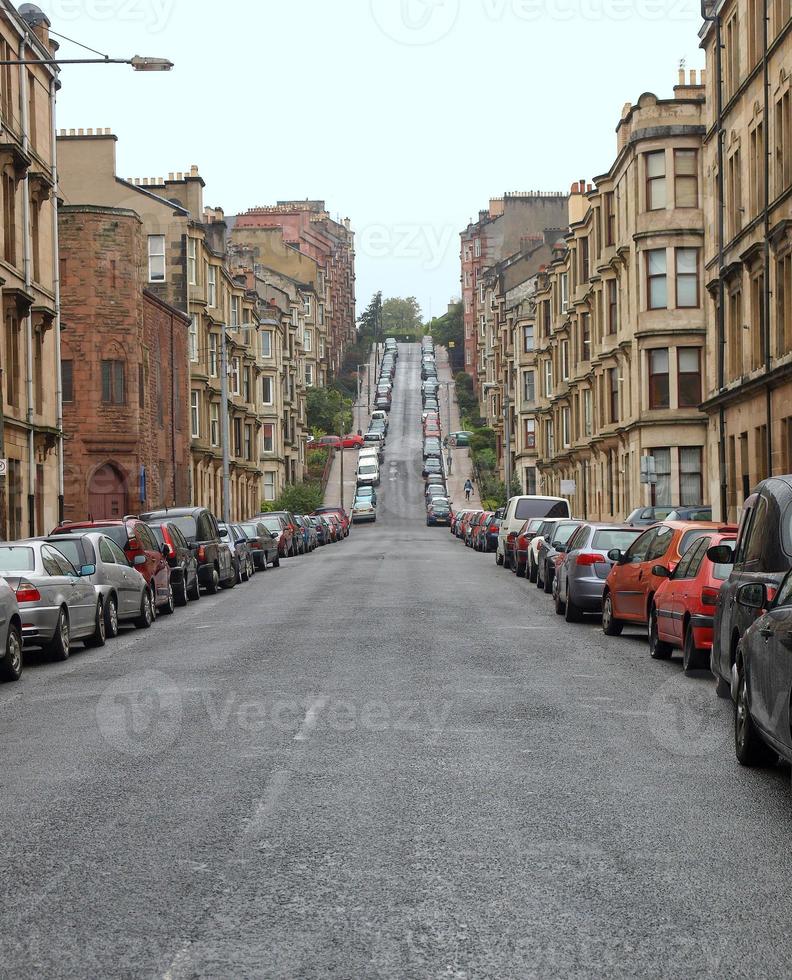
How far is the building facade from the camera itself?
34188mm

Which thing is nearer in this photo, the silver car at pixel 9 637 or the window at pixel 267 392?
the silver car at pixel 9 637

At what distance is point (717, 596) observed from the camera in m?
14.1

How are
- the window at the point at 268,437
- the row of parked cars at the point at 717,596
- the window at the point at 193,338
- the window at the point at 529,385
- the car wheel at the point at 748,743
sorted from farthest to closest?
the window at the point at 268,437 → the window at the point at 529,385 → the window at the point at 193,338 → the car wheel at the point at 748,743 → the row of parked cars at the point at 717,596

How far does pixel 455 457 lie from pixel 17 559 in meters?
104

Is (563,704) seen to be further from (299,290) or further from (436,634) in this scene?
(299,290)

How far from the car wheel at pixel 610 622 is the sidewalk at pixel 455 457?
71.4 metres

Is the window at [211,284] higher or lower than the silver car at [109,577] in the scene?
higher

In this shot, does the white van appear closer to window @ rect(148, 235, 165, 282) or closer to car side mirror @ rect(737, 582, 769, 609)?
window @ rect(148, 235, 165, 282)

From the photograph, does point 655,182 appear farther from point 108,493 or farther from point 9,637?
point 9,637

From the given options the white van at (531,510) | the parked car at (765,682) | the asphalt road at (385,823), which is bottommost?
the asphalt road at (385,823)

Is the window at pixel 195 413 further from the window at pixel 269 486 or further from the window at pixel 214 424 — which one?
the window at pixel 269 486

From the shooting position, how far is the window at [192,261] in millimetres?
66312

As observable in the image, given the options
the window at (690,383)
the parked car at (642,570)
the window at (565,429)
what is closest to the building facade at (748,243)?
the window at (690,383)

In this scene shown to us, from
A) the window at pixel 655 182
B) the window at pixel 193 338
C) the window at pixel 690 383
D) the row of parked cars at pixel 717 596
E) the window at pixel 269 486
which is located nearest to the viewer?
the row of parked cars at pixel 717 596
